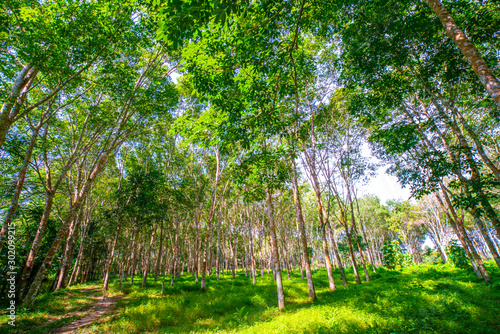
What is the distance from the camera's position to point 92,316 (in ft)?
32.8

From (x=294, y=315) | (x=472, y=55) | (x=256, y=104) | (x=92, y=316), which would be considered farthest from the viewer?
(x=92, y=316)

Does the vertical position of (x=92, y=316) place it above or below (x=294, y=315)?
below

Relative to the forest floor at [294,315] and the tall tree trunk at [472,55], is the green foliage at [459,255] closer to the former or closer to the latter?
the forest floor at [294,315]

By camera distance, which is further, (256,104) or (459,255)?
(459,255)

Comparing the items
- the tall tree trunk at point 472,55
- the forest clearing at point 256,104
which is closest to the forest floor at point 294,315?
the forest clearing at point 256,104

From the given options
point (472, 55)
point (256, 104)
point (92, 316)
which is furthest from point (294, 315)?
point (92, 316)

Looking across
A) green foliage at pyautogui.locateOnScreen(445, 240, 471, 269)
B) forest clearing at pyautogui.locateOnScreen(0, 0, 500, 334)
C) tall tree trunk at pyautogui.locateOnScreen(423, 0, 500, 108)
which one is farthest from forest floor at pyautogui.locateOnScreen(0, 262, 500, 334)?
green foliage at pyautogui.locateOnScreen(445, 240, 471, 269)

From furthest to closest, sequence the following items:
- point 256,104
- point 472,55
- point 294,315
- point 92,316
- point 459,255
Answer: point 459,255 → point 92,316 → point 294,315 → point 256,104 → point 472,55

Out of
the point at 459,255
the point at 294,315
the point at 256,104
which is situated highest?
the point at 256,104

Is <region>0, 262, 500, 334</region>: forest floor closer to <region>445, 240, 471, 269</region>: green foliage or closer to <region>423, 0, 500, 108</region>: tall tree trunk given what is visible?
<region>423, 0, 500, 108</region>: tall tree trunk

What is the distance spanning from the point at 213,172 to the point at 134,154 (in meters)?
8.61

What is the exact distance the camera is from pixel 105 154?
10516mm

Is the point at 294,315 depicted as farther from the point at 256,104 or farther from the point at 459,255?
the point at 459,255

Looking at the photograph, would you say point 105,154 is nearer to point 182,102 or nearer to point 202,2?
point 182,102
